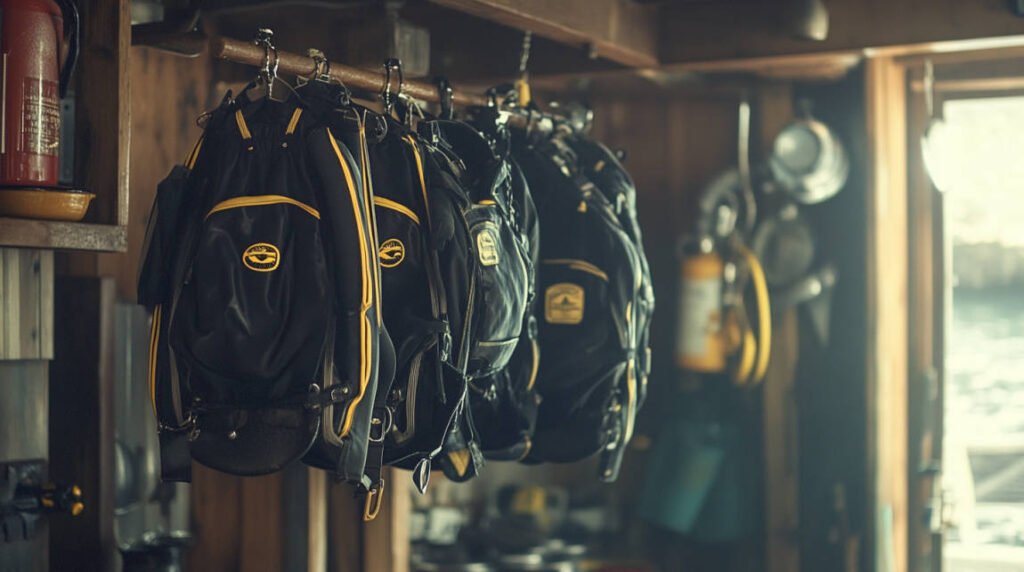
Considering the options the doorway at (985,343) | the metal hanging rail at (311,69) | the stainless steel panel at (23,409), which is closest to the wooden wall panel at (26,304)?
the stainless steel panel at (23,409)

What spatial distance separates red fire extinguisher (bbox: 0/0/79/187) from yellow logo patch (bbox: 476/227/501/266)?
Result: 72 cm

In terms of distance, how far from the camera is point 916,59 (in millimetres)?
4117

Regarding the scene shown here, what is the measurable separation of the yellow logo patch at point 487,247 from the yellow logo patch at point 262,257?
0.46m

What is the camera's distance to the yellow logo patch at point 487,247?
93.2 inches

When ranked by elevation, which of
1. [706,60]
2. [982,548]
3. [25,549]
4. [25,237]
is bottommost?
[982,548]

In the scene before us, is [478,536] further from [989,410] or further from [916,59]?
[916,59]

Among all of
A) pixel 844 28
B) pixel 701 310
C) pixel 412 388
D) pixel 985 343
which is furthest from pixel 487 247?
pixel 985 343

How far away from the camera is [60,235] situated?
194 cm

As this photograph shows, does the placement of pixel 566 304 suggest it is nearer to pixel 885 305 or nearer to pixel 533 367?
pixel 533 367

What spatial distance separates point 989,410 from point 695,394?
0.93 metres

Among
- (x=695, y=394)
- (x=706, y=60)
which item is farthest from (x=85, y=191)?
(x=695, y=394)

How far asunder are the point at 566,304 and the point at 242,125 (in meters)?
1.00

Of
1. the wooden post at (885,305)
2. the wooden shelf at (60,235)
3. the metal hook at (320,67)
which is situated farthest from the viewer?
the wooden post at (885,305)

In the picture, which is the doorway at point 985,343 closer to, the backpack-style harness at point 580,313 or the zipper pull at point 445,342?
the backpack-style harness at point 580,313
